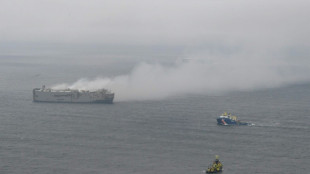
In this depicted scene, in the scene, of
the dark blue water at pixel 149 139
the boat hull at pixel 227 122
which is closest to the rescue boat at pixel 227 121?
the boat hull at pixel 227 122

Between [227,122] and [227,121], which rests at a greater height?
[227,121]

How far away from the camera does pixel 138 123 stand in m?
156

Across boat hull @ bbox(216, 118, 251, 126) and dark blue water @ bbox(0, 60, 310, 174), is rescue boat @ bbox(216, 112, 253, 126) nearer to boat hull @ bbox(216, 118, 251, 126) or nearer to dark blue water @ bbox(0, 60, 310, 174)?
boat hull @ bbox(216, 118, 251, 126)

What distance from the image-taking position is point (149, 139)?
134875mm

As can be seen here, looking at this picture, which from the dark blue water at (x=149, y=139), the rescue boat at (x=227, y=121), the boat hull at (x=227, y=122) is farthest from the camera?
the boat hull at (x=227, y=122)

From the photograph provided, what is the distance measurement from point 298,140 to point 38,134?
8170 centimetres

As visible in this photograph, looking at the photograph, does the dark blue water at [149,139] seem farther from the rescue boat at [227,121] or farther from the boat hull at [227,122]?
the rescue boat at [227,121]

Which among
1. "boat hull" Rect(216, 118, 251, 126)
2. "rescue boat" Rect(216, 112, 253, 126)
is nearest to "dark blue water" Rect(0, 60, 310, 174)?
"boat hull" Rect(216, 118, 251, 126)

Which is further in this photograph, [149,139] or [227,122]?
[227,122]

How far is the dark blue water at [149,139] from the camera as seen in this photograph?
111 metres

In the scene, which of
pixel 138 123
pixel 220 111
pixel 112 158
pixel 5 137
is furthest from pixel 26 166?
pixel 220 111

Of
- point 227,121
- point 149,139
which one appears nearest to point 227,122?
point 227,121

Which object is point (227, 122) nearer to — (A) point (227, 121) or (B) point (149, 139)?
(A) point (227, 121)

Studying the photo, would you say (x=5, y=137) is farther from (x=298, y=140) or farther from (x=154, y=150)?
(x=298, y=140)
